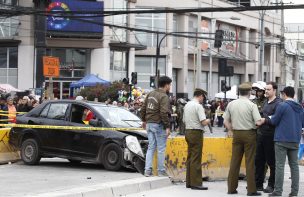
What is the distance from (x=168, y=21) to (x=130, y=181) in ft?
157

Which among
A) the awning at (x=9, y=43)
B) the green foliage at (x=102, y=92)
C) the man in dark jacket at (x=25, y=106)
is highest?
the awning at (x=9, y=43)

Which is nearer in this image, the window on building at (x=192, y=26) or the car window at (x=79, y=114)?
the car window at (x=79, y=114)

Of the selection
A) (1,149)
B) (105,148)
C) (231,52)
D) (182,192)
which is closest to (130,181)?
(182,192)

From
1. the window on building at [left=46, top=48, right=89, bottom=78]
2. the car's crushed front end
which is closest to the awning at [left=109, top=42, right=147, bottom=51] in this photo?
the window on building at [left=46, top=48, right=89, bottom=78]

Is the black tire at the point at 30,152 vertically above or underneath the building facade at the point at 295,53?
underneath

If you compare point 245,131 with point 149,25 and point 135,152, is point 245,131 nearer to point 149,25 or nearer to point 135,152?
point 135,152

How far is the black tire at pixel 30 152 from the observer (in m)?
15.1

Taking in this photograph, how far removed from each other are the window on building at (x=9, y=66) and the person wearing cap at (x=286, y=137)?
124 feet

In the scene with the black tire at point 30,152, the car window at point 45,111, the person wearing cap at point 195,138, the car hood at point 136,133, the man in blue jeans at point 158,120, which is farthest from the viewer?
the car window at point 45,111

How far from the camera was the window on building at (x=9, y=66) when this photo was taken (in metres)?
46.7

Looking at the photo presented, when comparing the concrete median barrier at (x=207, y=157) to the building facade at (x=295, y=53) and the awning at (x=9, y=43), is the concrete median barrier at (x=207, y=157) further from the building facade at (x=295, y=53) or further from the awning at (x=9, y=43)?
the building facade at (x=295, y=53)

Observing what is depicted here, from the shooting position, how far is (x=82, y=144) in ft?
47.4

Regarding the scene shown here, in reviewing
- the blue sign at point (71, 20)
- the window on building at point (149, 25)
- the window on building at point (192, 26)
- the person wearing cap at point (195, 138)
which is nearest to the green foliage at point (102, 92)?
the blue sign at point (71, 20)

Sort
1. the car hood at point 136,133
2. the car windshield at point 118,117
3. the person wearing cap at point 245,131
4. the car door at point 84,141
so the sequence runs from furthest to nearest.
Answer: the car windshield at point 118,117
the car door at point 84,141
the car hood at point 136,133
the person wearing cap at point 245,131
